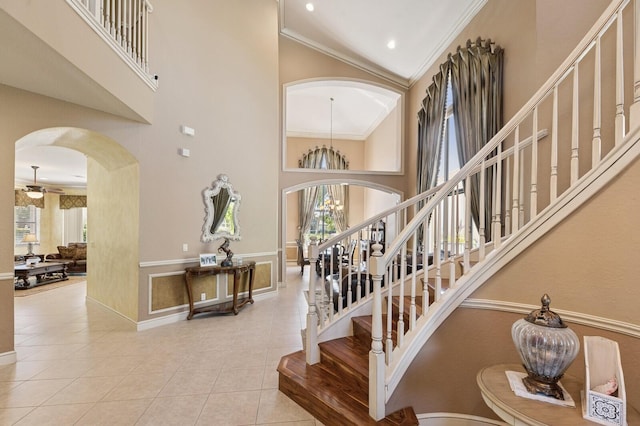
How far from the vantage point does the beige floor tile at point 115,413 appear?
214 cm

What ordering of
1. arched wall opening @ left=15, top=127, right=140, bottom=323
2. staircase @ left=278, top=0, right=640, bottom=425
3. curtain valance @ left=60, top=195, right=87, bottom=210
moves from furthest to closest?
curtain valance @ left=60, top=195, right=87, bottom=210 → arched wall opening @ left=15, top=127, right=140, bottom=323 → staircase @ left=278, top=0, right=640, bottom=425

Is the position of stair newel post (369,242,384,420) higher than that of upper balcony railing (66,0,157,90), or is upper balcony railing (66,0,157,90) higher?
upper balcony railing (66,0,157,90)

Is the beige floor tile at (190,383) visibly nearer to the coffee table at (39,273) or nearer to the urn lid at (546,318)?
the urn lid at (546,318)

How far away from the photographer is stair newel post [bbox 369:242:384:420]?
183cm

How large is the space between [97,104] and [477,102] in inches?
192

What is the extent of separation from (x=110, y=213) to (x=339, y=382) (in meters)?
4.35

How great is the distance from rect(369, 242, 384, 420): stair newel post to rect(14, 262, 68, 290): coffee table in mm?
8185

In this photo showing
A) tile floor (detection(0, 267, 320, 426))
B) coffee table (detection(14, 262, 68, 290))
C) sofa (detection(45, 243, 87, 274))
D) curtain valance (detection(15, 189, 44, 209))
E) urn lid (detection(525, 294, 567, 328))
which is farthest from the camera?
curtain valance (detection(15, 189, 44, 209))

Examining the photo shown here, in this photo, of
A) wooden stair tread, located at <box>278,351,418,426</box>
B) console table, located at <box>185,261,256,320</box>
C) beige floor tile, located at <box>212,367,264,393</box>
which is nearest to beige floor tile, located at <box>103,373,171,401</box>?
beige floor tile, located at <box>212,367,264,393</box>

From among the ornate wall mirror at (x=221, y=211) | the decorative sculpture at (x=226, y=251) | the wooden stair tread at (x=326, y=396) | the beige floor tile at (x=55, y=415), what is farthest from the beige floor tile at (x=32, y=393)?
the ornate wall mirror at (x=221, y=211)

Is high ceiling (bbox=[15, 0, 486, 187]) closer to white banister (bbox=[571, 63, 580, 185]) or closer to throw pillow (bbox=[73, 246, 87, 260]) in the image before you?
throw pillow (bbox=[73, 246, 87, 260])

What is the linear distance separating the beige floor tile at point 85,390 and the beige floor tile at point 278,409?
A: 4.61ft

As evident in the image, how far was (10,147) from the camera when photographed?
296cm

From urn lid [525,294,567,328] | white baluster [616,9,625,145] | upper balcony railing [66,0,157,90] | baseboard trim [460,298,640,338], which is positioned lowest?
baseboard trim [460,298,640,338]
